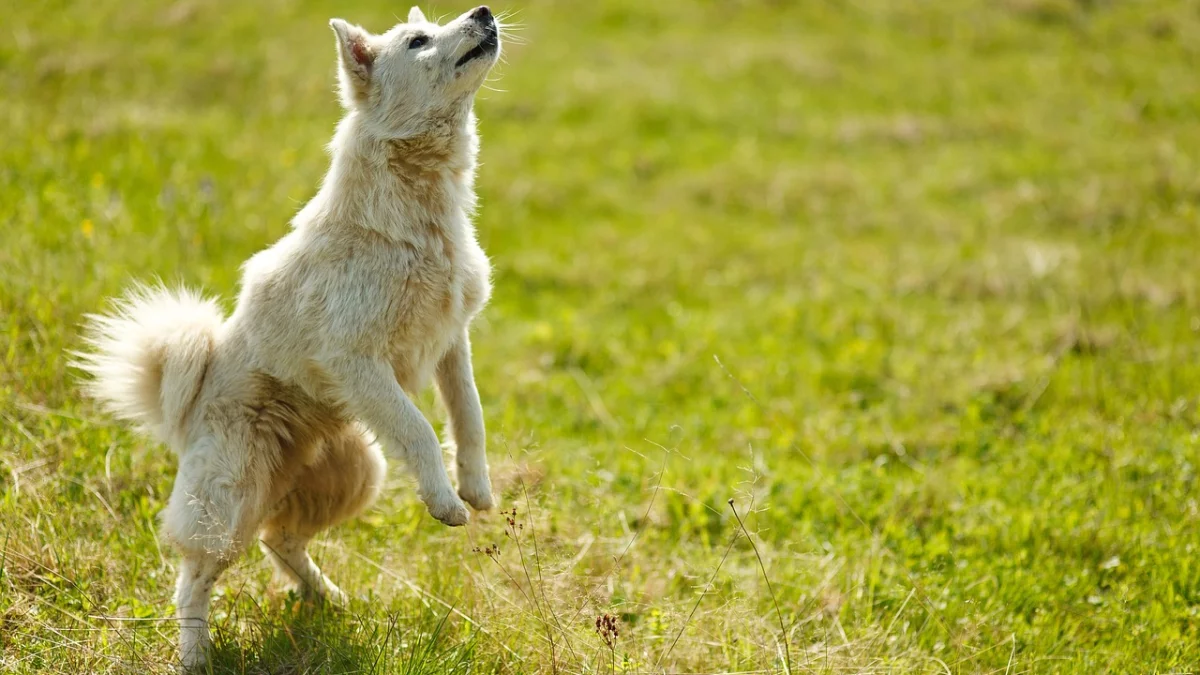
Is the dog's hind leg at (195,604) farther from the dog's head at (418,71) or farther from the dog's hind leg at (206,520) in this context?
the dog's head at (418,71)

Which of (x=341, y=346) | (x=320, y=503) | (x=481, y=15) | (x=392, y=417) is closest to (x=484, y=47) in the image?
(x=481, y=15)

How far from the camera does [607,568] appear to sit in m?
5.01

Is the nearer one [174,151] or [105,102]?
[174,151]

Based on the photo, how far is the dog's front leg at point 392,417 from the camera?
13.2 feet

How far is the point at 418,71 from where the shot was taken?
4.37 m

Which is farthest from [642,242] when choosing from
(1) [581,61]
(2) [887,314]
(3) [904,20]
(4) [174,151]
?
(3) [904,20]

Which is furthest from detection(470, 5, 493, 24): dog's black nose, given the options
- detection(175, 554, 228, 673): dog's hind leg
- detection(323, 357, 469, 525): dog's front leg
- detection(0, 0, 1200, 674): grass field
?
detection(175, 554, 228, 673): dog's hind leg

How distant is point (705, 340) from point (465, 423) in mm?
4299

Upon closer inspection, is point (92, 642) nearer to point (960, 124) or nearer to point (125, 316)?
point (125, 316)

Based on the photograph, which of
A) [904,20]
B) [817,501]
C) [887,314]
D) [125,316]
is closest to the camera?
[125,316]

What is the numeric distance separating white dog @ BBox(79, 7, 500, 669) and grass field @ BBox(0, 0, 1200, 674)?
34 cm

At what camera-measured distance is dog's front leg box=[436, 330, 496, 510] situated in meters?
4.39

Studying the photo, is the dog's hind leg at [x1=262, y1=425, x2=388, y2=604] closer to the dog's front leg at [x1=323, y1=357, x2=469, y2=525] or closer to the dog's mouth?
the dog's front leg at [x1=323, y1=357, x2=469, y2=525]

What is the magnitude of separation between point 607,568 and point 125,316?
2444 mm
